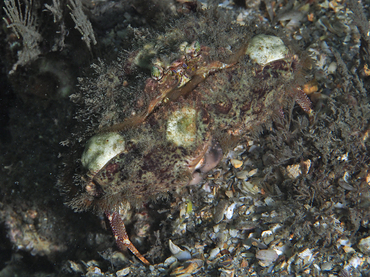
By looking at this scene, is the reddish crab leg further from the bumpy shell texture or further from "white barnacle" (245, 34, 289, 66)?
"white barnacle" (245, 34, 289, 66)

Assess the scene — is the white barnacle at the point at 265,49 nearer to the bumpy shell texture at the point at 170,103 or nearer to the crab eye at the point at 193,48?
the bumpy shell texture at the point at 170,103

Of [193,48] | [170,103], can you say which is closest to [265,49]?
[193,48]

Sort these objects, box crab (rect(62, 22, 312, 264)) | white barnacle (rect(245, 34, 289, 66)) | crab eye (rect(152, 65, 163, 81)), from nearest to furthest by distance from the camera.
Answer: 1. crab eye (rect(152, 65, 163, 81))
2. box crab (rect(62, 22, 312, 264))
3. white barnacle (rect(245, 34, 289, 66))

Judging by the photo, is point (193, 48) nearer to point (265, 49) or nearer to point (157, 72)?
point (157, 72)

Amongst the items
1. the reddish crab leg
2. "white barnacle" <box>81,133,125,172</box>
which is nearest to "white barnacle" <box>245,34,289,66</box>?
"white barnacle" <box>81,133,125,172</box>

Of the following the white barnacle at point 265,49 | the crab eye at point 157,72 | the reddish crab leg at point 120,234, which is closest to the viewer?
the crab eye at point 157,72

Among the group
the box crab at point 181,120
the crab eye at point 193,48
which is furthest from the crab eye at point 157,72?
the crab eye at point 193,48

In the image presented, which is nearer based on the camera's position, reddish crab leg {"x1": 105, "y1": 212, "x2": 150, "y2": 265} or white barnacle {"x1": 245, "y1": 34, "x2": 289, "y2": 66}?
white barnacle {"x1": 245, "y1": 34, "x2": 289, "y2": 66}

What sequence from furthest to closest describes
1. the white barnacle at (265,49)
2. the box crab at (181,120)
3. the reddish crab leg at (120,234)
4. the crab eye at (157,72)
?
the reddish crab leg at (120,234), the white barnacle at (265,49), the box crab at (181,120), the crab eye at (157,72)
